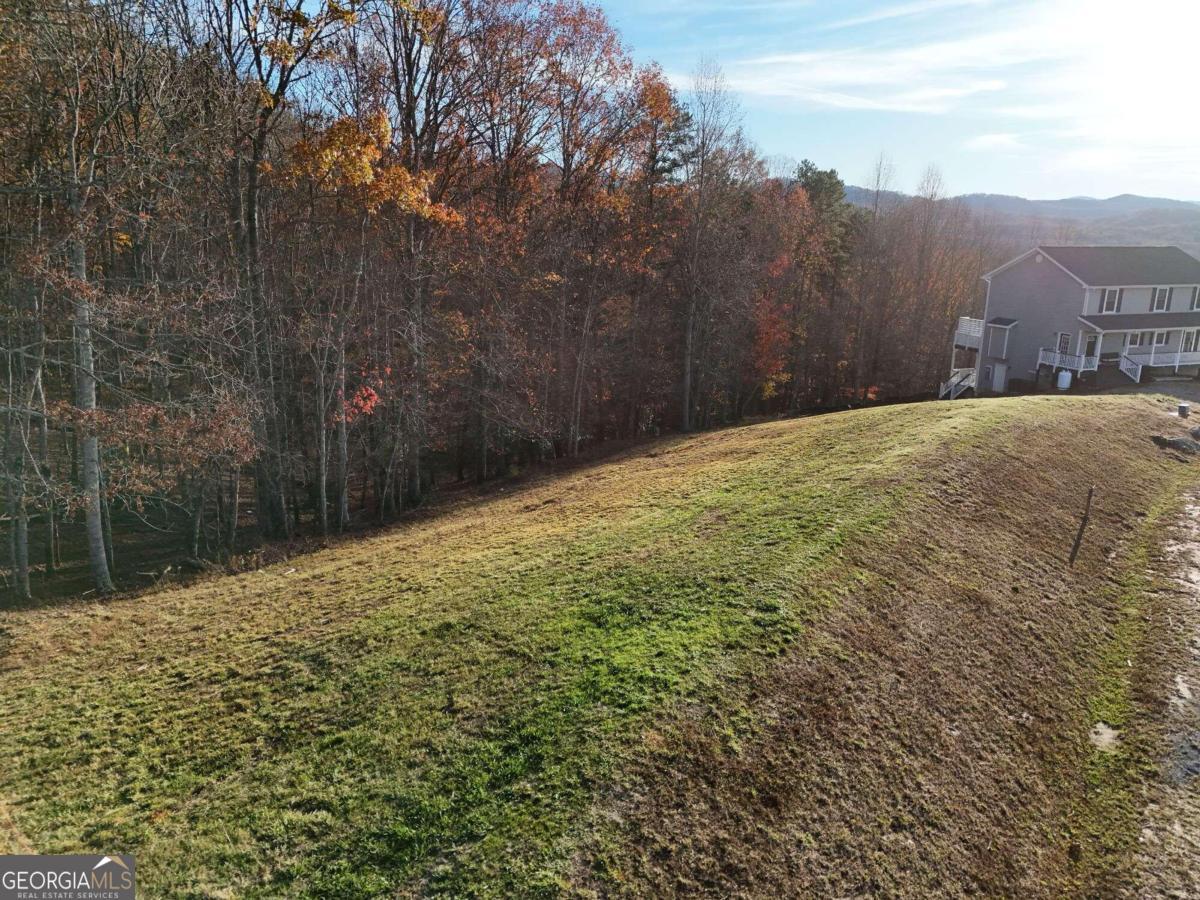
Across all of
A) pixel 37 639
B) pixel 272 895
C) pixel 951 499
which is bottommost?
pixel 37 639

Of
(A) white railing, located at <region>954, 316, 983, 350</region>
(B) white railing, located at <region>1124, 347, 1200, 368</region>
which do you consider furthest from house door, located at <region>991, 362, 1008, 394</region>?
(B) white railing, located at <region>1124, 347, 1200, 368</region>

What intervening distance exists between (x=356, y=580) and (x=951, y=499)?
10.4 meters

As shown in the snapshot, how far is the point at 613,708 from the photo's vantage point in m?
6.93

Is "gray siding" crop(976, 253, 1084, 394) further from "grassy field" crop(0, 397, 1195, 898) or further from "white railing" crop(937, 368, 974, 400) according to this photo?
"grassy field" crop(0, 397, 1195, 898)

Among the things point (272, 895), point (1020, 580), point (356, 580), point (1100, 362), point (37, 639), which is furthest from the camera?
point (1100, 362)

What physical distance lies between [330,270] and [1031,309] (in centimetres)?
3326

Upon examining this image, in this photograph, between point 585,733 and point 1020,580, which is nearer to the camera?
point 585,733

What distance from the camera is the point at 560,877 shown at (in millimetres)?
5258

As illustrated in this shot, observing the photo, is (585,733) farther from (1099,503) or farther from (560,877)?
(1099,503)

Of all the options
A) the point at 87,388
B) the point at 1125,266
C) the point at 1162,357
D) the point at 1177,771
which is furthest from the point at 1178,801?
the point at 1125,266

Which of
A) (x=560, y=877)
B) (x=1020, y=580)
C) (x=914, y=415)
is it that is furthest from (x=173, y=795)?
(x=914, y=415)

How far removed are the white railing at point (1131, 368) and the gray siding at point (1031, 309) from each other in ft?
8.11

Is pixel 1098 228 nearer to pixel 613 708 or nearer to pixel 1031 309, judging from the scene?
pixel 1031 309

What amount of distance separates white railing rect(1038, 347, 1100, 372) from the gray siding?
676mm
